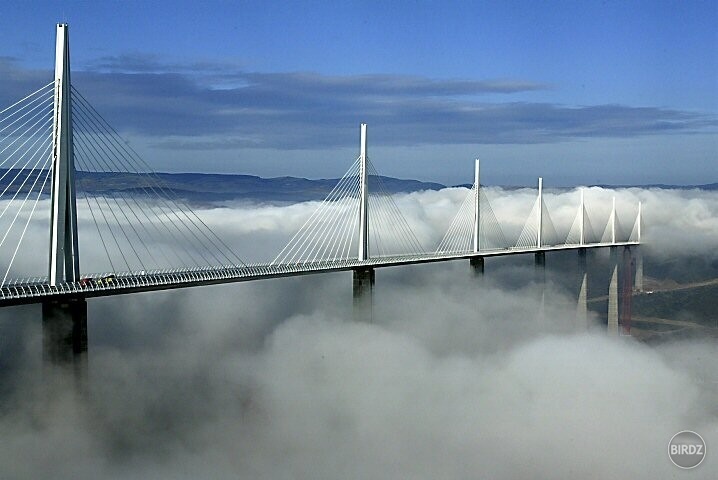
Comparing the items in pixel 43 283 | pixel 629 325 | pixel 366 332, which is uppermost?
pixel 43 283

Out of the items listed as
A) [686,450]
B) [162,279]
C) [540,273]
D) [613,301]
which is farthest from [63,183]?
[613,301]

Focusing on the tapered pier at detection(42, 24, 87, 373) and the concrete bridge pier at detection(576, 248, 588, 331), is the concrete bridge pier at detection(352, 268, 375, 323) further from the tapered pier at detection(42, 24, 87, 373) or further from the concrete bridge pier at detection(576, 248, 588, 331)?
the concrete bridge pier at detection(576, 248, 588, 331)

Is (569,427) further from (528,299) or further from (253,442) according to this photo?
(528,299)

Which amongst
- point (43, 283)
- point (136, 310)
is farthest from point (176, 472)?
point (136, 310)

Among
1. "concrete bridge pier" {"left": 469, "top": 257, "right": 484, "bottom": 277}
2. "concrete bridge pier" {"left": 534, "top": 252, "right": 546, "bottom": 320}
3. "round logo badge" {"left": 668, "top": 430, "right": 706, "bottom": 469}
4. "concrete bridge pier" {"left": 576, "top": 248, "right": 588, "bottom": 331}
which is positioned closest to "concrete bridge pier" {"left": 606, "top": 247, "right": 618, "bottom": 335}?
"concrete bridge pier" {"left": 576, "top": 248, "right": 588, "bottom": 331}

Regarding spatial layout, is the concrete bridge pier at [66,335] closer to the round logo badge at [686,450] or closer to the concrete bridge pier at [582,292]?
the round logo badge at [686,450]
